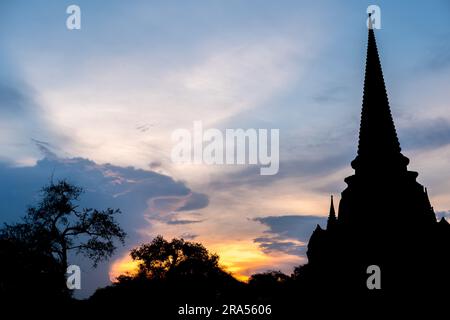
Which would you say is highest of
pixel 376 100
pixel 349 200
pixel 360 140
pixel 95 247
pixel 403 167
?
pixel 376 100

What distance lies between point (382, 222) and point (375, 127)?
9.50 metres

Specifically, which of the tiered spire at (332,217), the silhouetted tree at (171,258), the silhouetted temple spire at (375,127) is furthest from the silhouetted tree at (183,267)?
the silhouetted temple spire at (375,127)

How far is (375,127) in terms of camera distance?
4494 cm

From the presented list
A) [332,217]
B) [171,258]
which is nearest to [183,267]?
[171,258]

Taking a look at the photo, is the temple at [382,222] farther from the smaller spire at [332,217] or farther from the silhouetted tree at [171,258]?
the silhouetted tree at [171,258]

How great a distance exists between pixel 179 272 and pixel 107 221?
1505 inches

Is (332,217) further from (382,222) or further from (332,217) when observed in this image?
(382,222)

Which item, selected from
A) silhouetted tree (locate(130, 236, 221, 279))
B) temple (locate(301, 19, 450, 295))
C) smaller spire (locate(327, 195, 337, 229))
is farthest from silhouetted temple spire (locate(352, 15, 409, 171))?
silhouetted tree (locate(130, 236, 221, 279))

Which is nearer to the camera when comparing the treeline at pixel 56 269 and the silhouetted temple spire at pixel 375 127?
the treeline at pixel 56 269

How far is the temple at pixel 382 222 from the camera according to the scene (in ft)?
125

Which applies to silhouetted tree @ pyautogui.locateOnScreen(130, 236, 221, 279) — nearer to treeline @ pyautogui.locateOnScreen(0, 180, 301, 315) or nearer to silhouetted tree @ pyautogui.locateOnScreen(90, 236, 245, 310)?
silhouetted tree @ pyautogui.locateOnScreen(90, 236, 245, 310)
